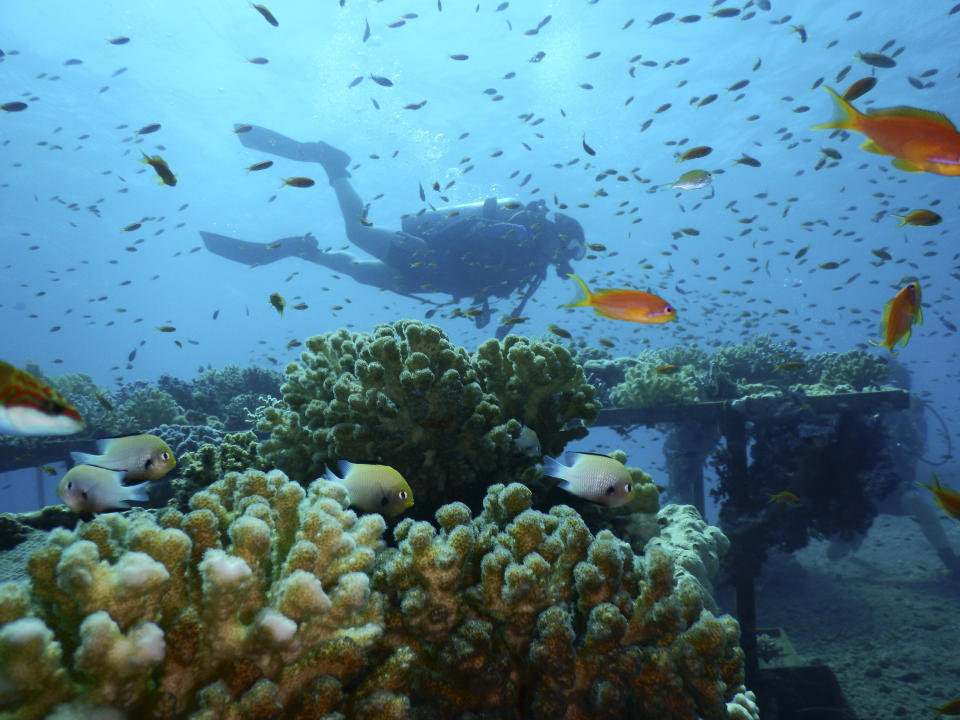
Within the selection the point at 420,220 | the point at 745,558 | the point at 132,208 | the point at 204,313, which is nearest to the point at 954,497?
the point at 745,558

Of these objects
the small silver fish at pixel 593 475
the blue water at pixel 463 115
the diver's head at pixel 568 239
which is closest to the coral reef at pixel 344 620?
the small silver fish at pixel 593 475

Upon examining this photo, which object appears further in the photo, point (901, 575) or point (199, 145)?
point (199, 145)

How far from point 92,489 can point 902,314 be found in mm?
6094

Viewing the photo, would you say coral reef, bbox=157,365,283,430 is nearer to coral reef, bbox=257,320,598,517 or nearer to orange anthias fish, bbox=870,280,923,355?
coral reef, bbox=257,320,598,517

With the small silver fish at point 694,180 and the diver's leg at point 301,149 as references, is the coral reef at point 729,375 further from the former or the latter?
the diver's leg at point 301,149

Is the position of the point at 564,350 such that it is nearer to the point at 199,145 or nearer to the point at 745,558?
the point at 745,558

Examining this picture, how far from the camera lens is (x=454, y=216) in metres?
12.9

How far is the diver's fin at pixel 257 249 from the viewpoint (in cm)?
1530

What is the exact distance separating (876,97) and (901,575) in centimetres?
3567

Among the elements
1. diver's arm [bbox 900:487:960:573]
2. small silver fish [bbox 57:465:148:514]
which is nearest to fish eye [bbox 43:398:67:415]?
small silver fish [bbox 57:465:148:514]

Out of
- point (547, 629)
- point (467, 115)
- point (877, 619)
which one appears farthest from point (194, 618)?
point (467, 115)

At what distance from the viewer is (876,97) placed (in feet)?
→ 105

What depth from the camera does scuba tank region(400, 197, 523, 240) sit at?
12695 millimetres

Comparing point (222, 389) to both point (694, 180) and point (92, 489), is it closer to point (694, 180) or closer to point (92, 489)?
Answer: point (92, 489)
